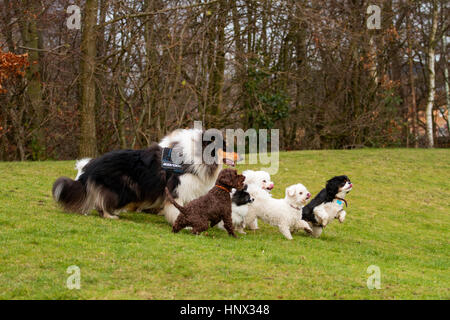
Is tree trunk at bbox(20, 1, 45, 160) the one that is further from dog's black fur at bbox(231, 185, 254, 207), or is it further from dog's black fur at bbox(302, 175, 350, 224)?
dog's black fur at bbox(302, 175, 350, 224)

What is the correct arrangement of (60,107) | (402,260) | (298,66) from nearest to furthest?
1. (402,260)
2. (60,107)
3. (298,66)

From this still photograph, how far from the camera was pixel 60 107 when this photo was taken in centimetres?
2038

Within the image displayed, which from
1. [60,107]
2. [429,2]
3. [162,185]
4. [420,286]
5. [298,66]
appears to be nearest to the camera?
[420,286]

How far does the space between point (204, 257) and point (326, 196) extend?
2953 millimetres

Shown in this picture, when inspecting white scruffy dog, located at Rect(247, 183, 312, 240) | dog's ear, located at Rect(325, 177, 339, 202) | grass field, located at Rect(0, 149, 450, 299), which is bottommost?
grass field, located at Rect(0, 149, 450, 299)

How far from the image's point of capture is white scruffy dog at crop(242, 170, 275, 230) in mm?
8086

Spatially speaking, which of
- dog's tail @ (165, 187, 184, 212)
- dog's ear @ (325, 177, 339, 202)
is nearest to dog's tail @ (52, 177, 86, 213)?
dog's tail @ (165, 187, 184, 212)

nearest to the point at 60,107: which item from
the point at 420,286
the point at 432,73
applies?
the point at 420,286

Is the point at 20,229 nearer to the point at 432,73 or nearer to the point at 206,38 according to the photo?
the point at 206,38

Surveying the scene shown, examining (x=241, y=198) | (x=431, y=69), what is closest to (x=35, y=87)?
(x=241, y=198)

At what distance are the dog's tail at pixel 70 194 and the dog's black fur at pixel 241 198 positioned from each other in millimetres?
2395

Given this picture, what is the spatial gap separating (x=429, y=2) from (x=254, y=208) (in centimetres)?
2348

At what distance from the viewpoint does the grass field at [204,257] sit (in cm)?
500

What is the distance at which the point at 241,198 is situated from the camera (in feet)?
25.9
